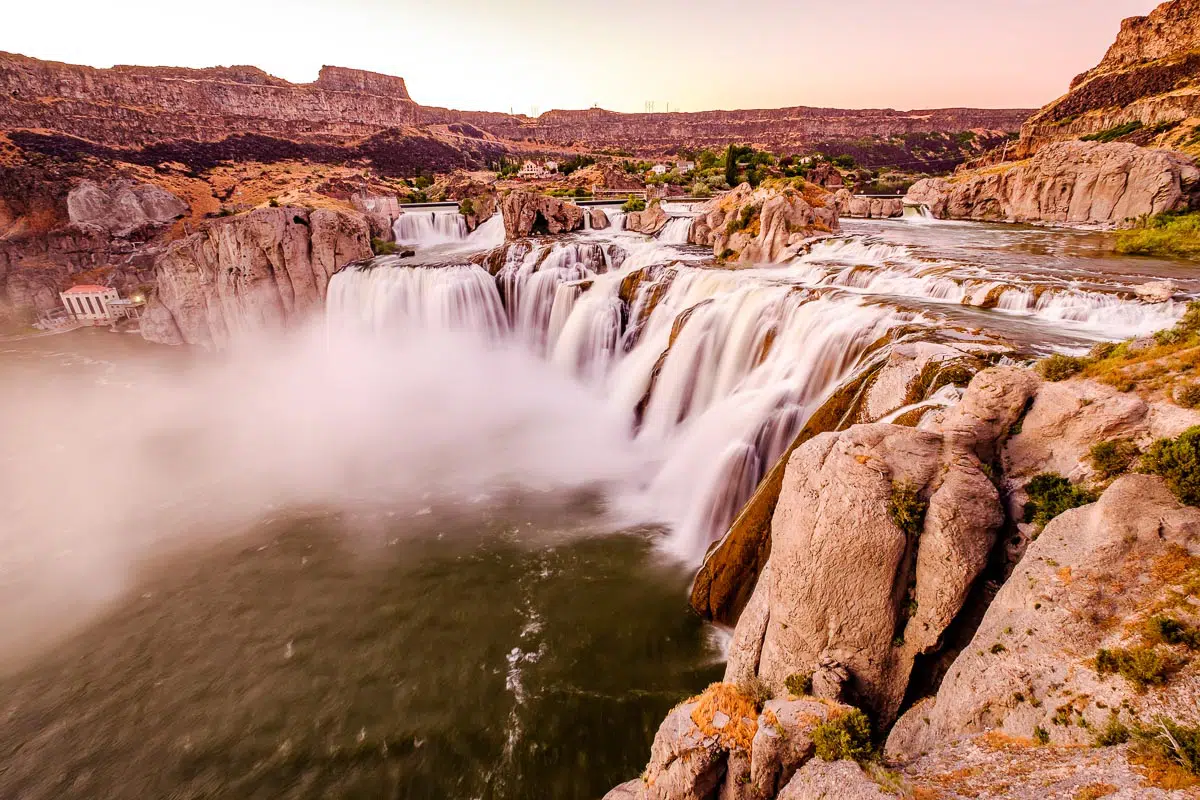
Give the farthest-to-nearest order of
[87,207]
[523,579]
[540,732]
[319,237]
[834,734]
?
[87,207] < [319,237] < [523,579] < [540,732] < [834,734]

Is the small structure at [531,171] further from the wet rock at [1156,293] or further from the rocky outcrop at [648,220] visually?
the wet rock at [1156,293]

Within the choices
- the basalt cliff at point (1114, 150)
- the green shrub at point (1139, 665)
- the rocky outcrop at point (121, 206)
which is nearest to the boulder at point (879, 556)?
the green shrub at point (1139, 665)

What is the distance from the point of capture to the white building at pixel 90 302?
46.4m

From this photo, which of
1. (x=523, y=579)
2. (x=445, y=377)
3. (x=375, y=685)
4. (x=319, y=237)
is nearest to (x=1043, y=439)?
(x=523, y=579)

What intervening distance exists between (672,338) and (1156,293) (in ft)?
54.6

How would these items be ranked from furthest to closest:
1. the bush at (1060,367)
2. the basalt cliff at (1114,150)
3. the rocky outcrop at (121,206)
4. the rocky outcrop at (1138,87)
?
the rocky outcrop at (1138,87) → the rocky outcrop at (121,206) → the basalt cliff at (1114,150) → the bush at (1060,367)

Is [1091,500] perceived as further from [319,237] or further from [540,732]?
[319,237]

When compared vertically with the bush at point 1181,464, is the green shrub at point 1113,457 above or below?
below

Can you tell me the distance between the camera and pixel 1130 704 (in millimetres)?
4570

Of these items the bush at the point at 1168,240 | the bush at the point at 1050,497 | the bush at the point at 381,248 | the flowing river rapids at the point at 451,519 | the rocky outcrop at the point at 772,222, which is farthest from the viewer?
the bush at the point at 381,248

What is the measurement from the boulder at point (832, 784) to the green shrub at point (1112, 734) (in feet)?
6.52

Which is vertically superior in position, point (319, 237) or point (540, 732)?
point (319, 237)

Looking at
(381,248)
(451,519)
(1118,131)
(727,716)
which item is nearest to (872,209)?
(1118,131)

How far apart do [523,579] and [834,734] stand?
10.2 m
